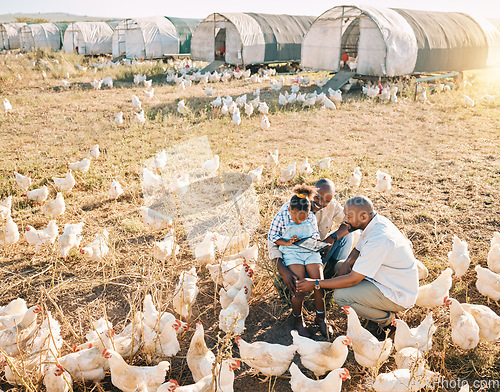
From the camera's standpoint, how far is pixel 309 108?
431 inches

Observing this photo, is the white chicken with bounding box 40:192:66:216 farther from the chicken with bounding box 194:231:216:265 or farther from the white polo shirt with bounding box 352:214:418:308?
the white polo shirt with bounding box 352:214:418:308

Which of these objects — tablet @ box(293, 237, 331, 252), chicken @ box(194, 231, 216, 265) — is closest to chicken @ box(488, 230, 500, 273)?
tablet @ box(293, 237, 331, 252)

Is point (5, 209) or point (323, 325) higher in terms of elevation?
point (5, 209)

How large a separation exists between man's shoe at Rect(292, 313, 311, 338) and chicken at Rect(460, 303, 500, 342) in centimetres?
125

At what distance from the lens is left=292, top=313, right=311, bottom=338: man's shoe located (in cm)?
306

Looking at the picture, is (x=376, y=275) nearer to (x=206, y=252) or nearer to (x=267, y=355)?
(x=267, y=355)

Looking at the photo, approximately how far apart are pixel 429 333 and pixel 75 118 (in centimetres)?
959

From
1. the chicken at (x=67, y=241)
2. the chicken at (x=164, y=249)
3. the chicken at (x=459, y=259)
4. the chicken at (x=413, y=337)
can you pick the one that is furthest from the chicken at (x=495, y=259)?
the chicken at (x=67, y=241)

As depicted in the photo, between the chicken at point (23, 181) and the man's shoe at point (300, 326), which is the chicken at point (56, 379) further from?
the chicken at point (23, 181)

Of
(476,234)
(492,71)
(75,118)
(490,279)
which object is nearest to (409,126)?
(476,234)

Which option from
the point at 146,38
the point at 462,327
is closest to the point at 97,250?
the point at 462,327

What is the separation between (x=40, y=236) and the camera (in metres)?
4.16

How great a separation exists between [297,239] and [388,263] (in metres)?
0.73

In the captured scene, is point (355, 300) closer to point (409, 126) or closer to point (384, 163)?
point (384, 163)
